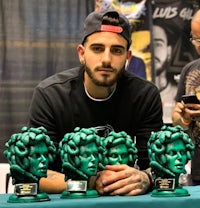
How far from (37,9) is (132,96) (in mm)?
1598

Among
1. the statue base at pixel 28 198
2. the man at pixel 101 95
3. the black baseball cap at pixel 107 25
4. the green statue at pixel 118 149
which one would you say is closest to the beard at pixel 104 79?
the man at pixel 101 95

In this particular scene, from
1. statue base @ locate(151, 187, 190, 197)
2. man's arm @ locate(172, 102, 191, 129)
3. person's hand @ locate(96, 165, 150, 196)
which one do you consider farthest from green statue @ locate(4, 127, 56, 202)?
man's arm @ locate(172, 102, 191, 129)

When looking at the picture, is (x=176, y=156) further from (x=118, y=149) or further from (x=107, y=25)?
(x=107, y=25)

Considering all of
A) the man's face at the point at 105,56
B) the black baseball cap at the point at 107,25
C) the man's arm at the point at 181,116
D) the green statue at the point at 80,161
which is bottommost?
the green statue at the point at 80,161

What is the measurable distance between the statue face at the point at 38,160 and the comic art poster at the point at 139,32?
2.18m

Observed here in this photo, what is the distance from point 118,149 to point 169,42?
2.16 meters

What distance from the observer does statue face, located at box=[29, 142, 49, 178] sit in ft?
4.66

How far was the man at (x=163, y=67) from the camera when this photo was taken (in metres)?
3.61

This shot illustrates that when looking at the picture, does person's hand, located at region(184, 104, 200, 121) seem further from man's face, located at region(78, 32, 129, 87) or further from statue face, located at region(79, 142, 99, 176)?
statue face, located at region(79, 142, 99, 176)

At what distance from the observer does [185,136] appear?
4.90 feet

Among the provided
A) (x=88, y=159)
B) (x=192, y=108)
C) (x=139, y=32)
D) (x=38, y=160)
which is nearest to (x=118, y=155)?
(x=88, y=159)

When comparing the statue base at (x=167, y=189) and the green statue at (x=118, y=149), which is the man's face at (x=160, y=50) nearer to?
the green statue at (x=118, y=149)

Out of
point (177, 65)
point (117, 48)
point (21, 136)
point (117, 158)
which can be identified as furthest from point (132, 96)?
point (177, 65)

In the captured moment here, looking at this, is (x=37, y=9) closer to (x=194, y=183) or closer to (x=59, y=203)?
(x=194, y=183)
